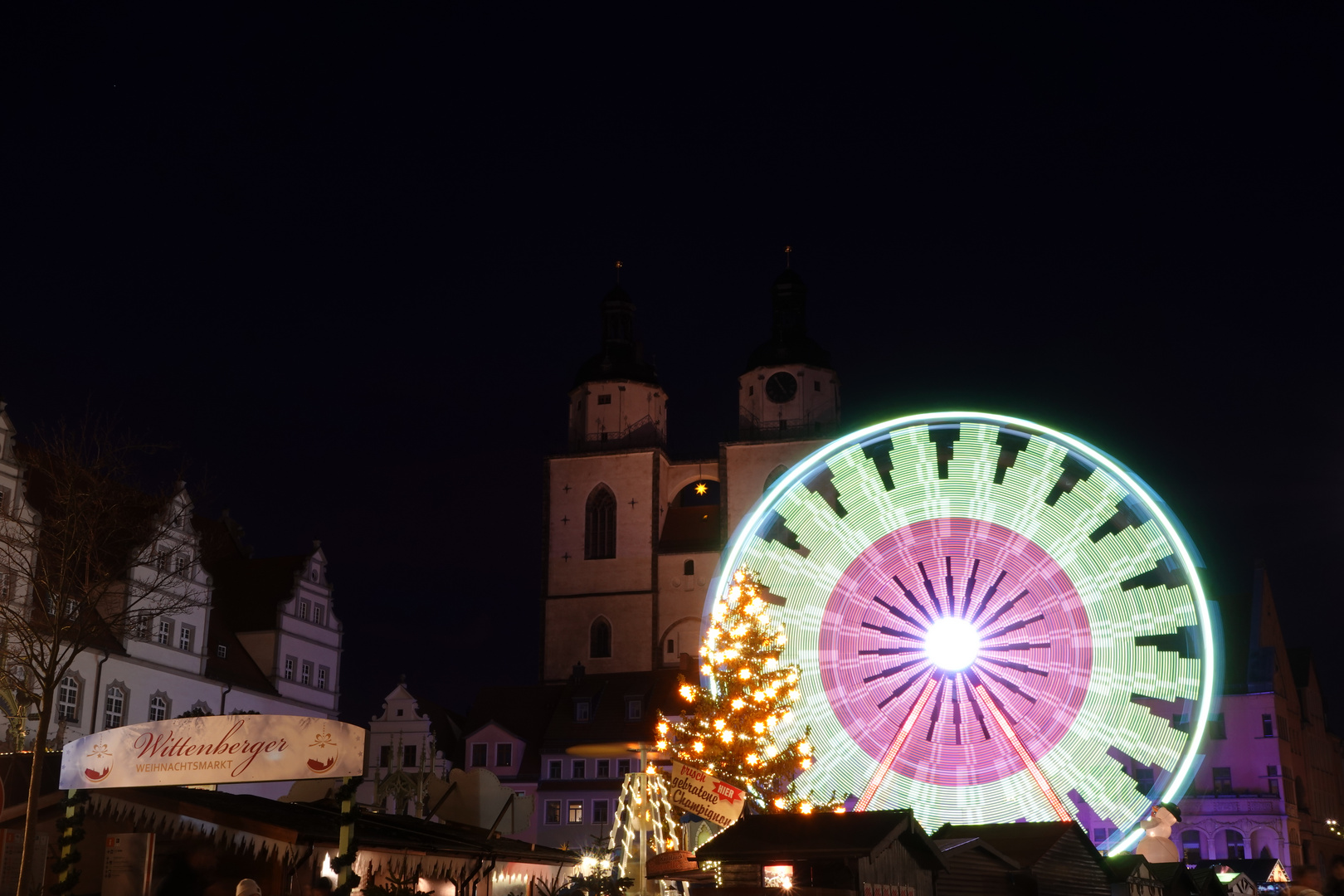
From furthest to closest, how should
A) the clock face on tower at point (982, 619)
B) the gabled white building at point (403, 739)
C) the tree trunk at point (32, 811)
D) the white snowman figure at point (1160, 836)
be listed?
the gabled white building at point (403, 739) → the clock face on tower at point (982, 619) → the white snowman figure at point (1160, 836) → the tree trunk at point (32, 811)

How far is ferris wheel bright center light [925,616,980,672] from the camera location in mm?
31906

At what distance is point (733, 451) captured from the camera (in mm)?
74500

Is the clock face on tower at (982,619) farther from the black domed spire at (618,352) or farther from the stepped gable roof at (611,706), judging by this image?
the black domed spire at (618,352)

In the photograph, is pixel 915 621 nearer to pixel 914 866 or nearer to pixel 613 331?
pixel 914 866

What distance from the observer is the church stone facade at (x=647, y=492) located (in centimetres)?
7300

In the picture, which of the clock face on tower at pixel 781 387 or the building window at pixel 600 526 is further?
the clock face on tower at pixel 781 387

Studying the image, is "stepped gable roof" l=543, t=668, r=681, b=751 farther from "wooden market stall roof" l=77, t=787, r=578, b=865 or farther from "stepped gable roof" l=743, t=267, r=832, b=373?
"wooden market stall roof" l=77, t=787, r=578, b=865

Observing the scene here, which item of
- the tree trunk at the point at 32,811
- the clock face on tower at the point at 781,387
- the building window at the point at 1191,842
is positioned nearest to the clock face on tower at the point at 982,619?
the tree trunk at the point at 32,811

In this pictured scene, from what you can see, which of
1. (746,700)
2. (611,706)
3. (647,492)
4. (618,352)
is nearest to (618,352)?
(618,352)

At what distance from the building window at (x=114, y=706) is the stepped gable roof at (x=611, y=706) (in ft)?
75.0

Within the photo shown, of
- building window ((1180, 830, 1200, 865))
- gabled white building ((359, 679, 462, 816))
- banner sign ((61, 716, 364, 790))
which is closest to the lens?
banner sign ((61, 716, 364, 790))

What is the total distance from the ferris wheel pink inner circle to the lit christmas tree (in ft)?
7.58

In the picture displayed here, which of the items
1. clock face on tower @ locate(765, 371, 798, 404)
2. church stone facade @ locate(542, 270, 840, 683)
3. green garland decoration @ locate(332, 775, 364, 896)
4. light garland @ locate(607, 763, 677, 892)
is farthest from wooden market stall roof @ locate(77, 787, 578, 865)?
clock face on tower @ locate(765, 371, 798, 404)

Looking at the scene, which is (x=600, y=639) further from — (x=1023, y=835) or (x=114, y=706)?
(x=1023, y=835)
